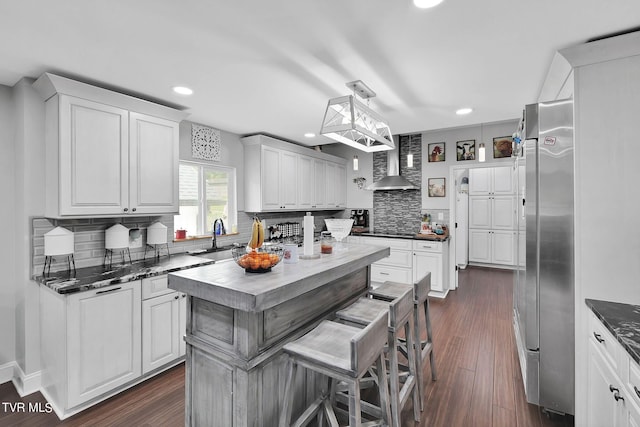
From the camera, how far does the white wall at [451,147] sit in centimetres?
461

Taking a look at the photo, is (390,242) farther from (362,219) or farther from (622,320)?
(622,320)

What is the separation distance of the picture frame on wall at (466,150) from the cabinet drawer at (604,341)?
137 inches

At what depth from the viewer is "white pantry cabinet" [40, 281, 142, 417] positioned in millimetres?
2160

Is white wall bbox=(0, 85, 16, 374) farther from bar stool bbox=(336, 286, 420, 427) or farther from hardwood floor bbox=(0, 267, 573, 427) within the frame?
bar stool bbox=(336, 286, 420, 427)

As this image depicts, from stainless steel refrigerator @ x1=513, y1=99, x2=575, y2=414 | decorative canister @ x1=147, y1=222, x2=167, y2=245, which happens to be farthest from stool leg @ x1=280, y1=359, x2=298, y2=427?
decorative canister @ x1=147, y1=222, x2=167, y2=245

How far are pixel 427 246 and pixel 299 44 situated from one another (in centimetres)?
372

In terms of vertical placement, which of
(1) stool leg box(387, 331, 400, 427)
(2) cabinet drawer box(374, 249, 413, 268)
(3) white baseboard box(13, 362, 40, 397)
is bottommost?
(3) white baseboard box(13, 362, 40, 397)

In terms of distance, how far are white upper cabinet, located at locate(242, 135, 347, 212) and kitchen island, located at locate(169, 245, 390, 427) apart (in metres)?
2.55

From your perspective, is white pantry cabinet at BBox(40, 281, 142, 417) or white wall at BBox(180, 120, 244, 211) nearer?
white pantry cabinet at BBox(40, 281, 142, 417)

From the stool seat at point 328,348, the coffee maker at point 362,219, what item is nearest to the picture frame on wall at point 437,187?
the coffee maker at point 362,219

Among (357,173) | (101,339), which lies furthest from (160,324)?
(357,173)

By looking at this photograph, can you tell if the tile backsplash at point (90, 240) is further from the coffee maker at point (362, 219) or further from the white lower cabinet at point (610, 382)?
the white lower cabinet at point (610, 382)

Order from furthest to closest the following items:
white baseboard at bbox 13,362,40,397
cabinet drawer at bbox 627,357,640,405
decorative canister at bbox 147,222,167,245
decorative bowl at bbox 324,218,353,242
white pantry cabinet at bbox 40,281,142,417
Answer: decorative canister at bbox 147,222,167,245
white baseboard at bbox 13,362,40,397
decorative bowl at bbox 324,218,353,242
white pantry cabinet at bbox 40,281,142,417
cabinet drawer at bbox 627,357,640,405

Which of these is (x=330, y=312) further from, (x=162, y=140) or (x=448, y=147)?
(x=448, y=147)
